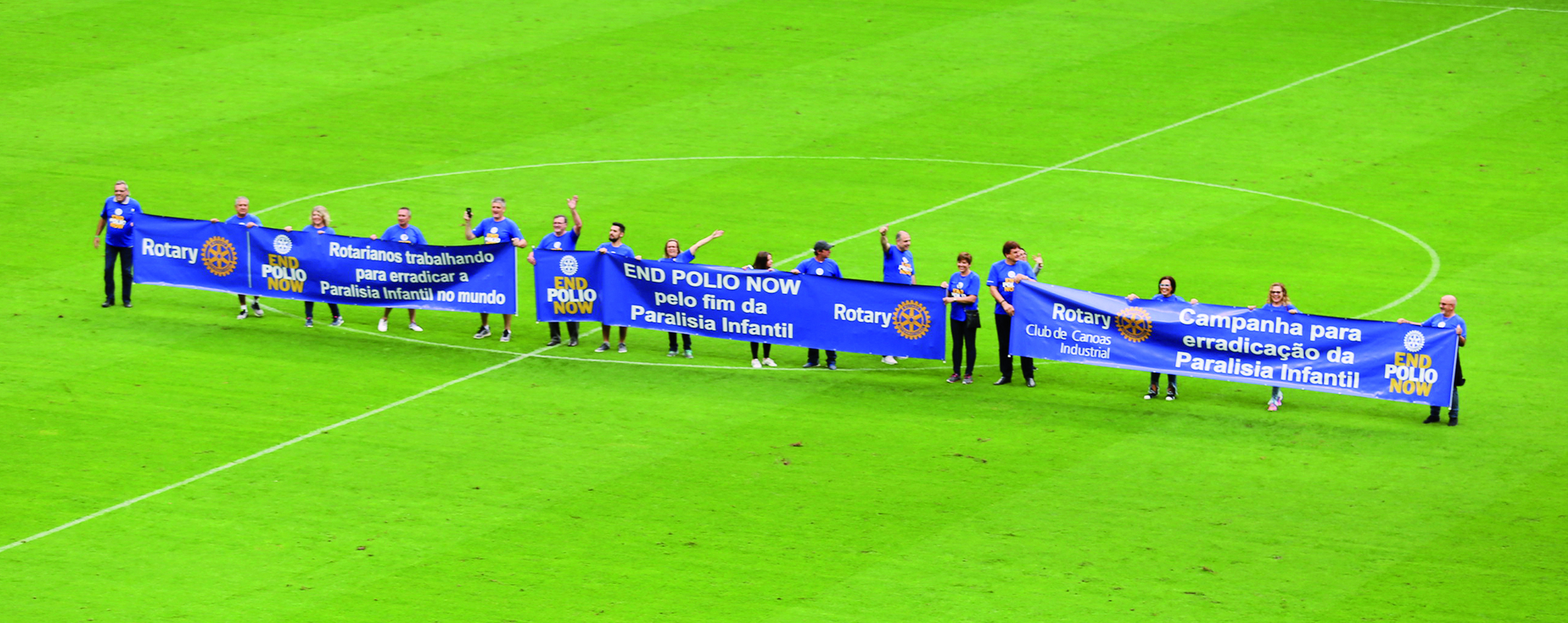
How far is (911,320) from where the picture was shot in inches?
968

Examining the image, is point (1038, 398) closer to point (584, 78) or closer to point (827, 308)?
point (827, 308)

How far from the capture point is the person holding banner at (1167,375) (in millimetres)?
23578

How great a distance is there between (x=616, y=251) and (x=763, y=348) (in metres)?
2.49

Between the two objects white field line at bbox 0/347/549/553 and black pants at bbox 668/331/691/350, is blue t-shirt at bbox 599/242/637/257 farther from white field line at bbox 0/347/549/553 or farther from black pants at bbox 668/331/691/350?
white field line at bbox 0/347/549/553

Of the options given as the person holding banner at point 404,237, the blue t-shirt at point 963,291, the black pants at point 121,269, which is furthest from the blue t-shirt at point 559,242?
the black pants at point 121,269

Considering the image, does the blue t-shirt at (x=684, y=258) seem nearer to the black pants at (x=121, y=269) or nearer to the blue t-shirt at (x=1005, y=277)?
the blue t-shirt at (x=1005, y=277)

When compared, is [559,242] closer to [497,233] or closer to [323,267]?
[497,233]

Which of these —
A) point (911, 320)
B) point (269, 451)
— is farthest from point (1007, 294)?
point (269, 451)

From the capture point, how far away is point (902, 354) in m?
24.7

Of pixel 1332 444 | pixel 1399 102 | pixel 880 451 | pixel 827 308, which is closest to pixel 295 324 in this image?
pixel 827 308

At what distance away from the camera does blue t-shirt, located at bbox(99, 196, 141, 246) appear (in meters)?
27.5

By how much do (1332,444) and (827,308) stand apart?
679 centimetres

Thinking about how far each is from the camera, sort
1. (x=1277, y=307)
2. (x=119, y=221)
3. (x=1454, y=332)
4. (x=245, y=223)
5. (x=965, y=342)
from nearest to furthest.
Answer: (x=1454, y=332) → (x=1277, y=307) → (x=965, y=342) → (x=245, y=223) → (x=119, y=221)

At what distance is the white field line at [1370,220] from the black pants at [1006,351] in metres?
5.81
